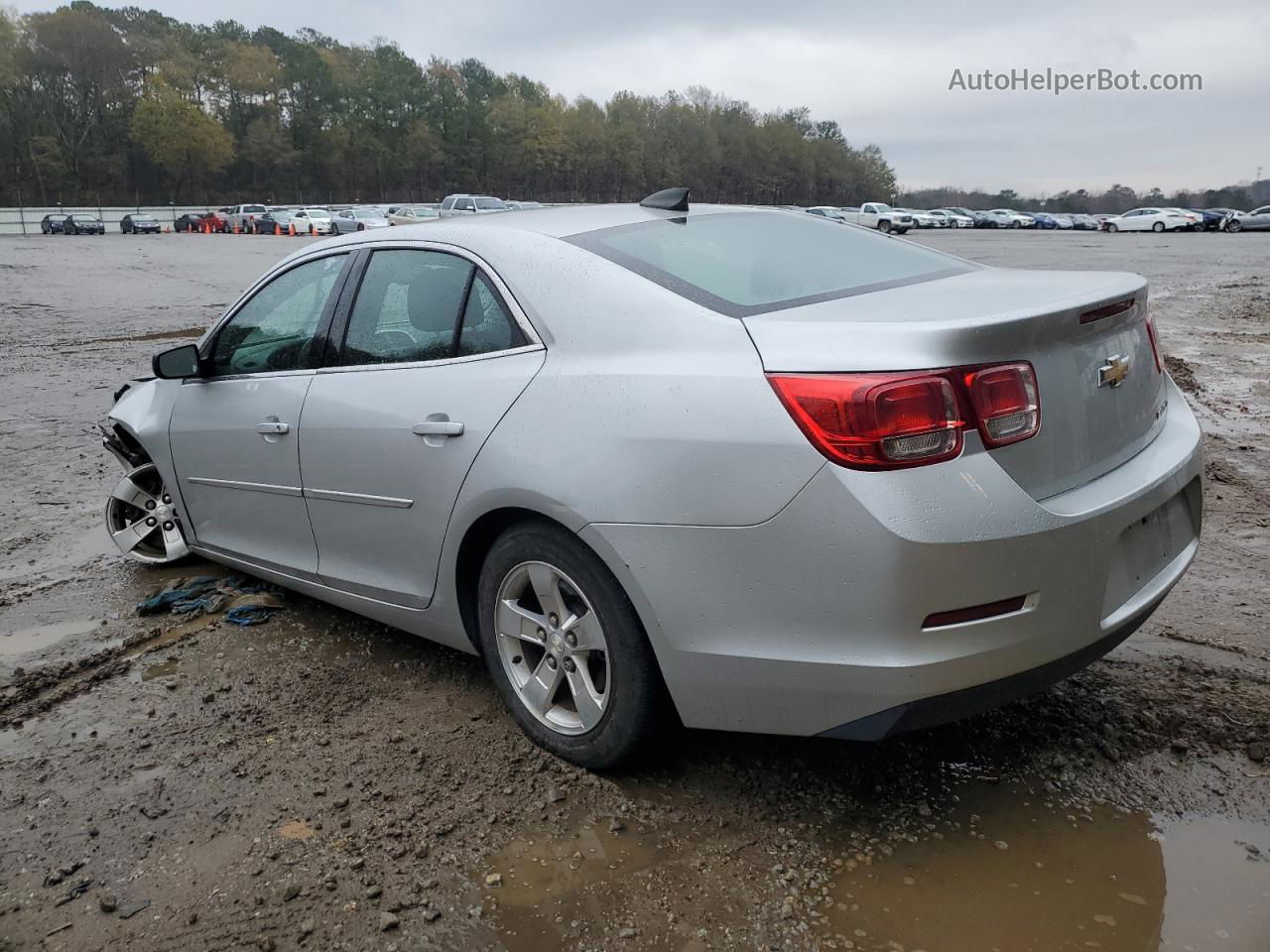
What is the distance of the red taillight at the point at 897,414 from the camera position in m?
2.26

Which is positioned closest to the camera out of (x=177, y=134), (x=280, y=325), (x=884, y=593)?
(x=884, y=593)

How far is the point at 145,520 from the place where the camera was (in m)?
5.08

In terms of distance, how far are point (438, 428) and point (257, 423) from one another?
1.20 m

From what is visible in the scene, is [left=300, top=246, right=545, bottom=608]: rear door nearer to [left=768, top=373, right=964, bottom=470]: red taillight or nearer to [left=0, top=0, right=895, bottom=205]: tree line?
[left=768, top=373, right=964, bottom=470]: red taillight

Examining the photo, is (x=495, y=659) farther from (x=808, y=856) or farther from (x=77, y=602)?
(x=77, y=602)

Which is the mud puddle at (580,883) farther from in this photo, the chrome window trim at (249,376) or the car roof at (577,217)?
the chrome window trim at (249,376)

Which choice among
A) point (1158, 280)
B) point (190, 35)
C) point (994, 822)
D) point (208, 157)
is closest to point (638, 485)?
point (994, 822)

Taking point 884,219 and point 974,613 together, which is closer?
point 974,613

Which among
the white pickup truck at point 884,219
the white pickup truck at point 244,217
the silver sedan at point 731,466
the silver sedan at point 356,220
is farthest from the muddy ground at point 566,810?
the white pickup truck at point 244,217

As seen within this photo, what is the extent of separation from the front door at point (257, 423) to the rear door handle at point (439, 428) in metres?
0.77

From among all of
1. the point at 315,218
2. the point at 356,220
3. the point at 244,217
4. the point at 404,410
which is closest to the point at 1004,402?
the point at 404,410

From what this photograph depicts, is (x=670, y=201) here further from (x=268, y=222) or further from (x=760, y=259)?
(x=268, y=222)

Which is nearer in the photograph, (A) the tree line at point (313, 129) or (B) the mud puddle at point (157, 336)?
(B) the mud puddle at point (157, 336)

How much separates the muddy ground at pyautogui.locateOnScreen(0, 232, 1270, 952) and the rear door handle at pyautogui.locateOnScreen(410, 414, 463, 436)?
3.20 ft
